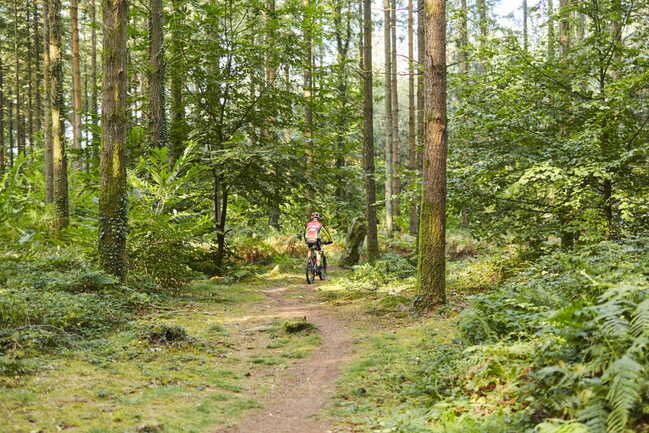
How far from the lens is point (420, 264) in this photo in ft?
28.7

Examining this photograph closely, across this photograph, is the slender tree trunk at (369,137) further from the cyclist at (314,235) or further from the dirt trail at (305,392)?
the dirt trail at (305,392)

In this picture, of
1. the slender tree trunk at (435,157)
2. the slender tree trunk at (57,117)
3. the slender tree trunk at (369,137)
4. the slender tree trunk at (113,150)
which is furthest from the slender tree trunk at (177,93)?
the slender tree trunk at (435,157)

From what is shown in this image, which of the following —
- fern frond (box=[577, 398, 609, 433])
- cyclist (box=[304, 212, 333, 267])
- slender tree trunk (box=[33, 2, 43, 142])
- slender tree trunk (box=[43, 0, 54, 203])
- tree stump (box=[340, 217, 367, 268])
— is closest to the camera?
fern frond (box=[577, 398, 609, 433])

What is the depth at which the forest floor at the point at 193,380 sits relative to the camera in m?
4.39

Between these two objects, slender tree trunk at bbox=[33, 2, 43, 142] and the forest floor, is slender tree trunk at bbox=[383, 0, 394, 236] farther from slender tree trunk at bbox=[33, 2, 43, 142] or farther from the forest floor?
slender tree trunk at bbox=[33, 2, 43, 142]

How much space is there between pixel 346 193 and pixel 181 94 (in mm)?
12094

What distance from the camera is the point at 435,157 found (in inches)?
337

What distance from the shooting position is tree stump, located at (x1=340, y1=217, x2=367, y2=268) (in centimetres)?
1753

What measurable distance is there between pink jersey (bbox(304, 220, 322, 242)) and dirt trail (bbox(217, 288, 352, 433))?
5.30 m

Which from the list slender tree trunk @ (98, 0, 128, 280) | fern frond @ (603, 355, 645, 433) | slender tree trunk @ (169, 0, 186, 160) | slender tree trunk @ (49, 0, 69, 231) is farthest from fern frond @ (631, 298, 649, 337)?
slender tree trunk @ (49, 0, 69, 231)

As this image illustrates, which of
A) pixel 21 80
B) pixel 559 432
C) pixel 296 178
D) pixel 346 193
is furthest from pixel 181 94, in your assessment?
pixel 21 80

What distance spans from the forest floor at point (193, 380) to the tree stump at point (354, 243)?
823 centimetres

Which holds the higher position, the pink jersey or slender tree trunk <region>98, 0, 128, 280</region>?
slender tree trunk <region>98, 0, 128, 280</region>

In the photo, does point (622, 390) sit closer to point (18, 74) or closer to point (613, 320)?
point (613, 320)
